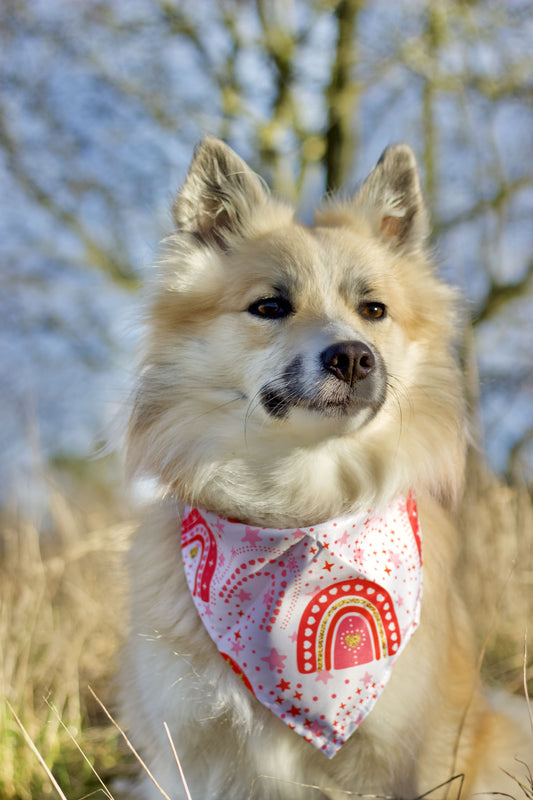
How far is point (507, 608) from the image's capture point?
4.10 metres

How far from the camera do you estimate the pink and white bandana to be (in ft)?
6.46

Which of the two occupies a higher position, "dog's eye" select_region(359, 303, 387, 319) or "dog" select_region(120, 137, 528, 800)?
"dog's eye" select_region(359, 303, 387, 319)

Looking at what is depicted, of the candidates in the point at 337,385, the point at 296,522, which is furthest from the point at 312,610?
the point at 337,385

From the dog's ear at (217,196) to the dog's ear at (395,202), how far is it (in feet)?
1.45

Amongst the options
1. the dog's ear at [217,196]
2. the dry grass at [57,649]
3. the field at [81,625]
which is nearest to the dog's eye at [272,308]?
the dog's ear at [217,196]

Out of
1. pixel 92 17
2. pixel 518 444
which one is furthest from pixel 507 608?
pixel 92 17

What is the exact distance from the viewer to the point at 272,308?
2281 mm

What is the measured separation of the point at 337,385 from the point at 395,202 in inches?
43.9

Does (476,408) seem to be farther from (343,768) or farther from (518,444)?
(343,768)

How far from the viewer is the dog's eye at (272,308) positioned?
227cm

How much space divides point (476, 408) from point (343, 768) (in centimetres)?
195

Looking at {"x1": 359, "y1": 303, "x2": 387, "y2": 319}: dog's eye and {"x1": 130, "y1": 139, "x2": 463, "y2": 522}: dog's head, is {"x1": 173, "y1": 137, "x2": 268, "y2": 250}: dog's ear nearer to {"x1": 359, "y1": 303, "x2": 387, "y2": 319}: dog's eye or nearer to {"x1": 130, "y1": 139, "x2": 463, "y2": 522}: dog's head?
{"x1": 130, "y1": 139, "x2": 463, "y2": 522}: dog's head

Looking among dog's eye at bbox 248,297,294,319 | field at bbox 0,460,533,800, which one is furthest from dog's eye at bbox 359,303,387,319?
field at bbox 0,460,533,800

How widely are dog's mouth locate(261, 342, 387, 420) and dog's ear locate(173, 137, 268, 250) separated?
0.82 m
